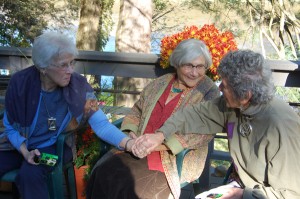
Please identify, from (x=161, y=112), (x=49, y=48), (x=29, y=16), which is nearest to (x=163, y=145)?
(x=161, y=112)

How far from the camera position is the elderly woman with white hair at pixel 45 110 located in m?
2.33

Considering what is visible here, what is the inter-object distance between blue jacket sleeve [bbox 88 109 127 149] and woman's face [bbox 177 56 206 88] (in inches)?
20.5

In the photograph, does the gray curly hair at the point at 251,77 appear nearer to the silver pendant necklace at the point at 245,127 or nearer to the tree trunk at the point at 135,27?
the silver pendant necklace at the point at 245,127

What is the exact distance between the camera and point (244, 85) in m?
1.86

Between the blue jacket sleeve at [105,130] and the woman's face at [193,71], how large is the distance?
0.52 meters

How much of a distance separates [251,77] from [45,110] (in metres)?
1.30

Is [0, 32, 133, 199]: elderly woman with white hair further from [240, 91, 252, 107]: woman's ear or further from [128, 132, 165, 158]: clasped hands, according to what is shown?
[240, 91, 252, 107]: woman's ear

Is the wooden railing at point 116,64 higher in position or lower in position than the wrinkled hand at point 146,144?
higher

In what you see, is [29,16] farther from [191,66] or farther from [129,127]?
[191,66]

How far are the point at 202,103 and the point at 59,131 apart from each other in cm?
91

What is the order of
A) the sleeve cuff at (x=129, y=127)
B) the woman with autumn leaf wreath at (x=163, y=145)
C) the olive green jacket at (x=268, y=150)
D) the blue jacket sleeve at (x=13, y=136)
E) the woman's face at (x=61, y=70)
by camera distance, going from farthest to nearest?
the sleeve cuff at (x=129, y=127), the blue jacket sleeve at (x=13, y=136), the woman's face at (x=61, y=70), the woman with autumn leaf wreath at (x=163, y=145), the olive green jacket at (x=268, y=150)

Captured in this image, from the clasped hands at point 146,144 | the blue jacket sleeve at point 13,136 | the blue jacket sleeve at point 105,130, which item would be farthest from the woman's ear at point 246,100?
the blue jacket sleeve at point 13,136

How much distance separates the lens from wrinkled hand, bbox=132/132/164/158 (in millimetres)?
2262

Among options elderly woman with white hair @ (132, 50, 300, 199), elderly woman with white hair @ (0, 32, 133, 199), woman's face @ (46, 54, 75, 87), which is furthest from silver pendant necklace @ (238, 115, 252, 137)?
woman's face @ (46, 54, 75, 87)
